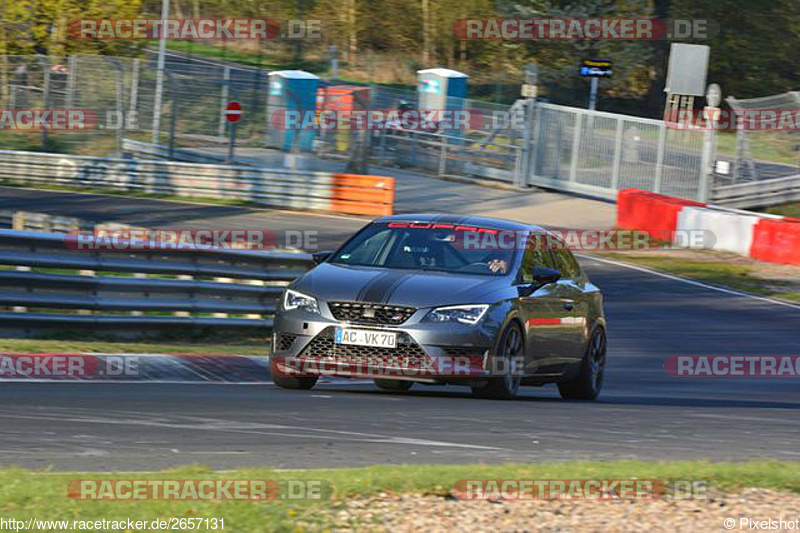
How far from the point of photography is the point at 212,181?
3256 centimetres

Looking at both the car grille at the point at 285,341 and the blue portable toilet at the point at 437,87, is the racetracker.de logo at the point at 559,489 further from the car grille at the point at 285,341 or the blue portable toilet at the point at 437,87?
the blue portable toilet at the point at 437,87

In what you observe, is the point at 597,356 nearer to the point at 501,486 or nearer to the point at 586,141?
the point at 501,486

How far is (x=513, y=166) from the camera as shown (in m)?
38.7

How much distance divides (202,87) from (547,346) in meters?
25.9

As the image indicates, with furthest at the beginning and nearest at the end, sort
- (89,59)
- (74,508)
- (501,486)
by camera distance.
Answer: (89,59)
(501,486)
(74,508)

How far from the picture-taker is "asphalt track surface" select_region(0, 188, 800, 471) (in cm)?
731

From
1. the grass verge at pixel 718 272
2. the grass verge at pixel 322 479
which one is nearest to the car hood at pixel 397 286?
the grass verge at pixel 322 479

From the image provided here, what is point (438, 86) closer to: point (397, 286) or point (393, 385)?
point (393, 385)

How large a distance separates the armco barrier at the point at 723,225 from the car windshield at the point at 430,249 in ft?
56.4

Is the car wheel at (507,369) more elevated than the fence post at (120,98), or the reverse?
the fence post at (120,98)

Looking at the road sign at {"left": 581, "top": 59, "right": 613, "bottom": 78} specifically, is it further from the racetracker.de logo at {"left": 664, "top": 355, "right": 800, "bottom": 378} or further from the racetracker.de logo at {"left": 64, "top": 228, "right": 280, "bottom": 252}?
the racetracker.de logo at {"left": 664, "top": 355, "right": 800, "bottom": 378}

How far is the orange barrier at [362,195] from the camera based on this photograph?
31328mm

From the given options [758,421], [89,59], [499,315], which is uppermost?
[89,59]

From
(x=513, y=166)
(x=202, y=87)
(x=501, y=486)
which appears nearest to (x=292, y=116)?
(x=202, y=87)
